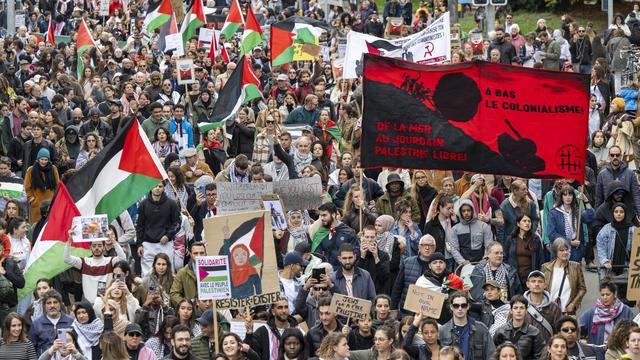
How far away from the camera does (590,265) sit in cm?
2066

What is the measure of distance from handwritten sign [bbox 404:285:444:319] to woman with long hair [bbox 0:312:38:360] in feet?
11.0

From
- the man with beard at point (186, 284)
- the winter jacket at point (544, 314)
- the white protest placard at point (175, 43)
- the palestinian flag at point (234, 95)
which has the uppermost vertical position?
the white protest placard at point (175, 43)

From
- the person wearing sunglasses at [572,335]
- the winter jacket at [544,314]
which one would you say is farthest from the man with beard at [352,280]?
the person wearing sunglasses at [572,335]

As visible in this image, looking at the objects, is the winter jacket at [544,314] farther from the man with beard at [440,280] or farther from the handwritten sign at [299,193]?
the handwritten sign at [299,193]

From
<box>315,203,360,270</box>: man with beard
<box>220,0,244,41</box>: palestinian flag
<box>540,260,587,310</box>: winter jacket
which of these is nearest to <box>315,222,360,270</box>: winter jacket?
<box>315,203,360,270</box>: man with beard

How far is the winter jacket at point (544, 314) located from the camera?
15648mm

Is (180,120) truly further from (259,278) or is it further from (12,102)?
(259,278)

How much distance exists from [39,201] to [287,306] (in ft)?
19.5

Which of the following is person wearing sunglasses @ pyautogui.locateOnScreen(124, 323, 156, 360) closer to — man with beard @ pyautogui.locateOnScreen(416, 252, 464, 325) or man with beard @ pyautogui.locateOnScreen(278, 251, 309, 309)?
man with beard @ pyautogui.locateOnScreen(278, 251, 309, 309)

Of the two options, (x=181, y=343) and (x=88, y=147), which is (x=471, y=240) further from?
(x=88, y=147)

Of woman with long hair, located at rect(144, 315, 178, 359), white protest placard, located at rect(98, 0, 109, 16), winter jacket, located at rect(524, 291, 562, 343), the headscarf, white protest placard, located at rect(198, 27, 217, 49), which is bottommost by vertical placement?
woman with long hair, located at rect(144, 315, 178, 359)

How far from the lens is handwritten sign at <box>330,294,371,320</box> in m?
15.6

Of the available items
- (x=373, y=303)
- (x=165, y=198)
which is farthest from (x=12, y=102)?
(x=373, y=303)

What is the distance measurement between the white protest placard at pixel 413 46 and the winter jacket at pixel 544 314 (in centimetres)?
508
